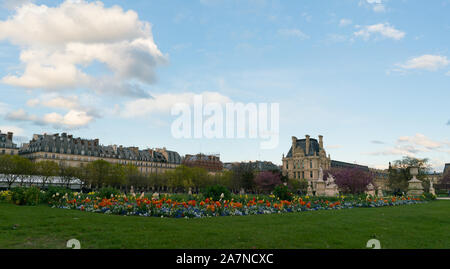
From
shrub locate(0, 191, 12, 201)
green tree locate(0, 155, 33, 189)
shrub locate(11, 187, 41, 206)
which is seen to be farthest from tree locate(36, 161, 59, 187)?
shrub locate(11, 187, 41, 206)

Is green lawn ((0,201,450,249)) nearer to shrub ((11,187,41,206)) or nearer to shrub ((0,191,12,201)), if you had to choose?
shrub ((11,187,41,206))

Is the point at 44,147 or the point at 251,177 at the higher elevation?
the point at 44,147

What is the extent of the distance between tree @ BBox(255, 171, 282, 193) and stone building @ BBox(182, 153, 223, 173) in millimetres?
37147

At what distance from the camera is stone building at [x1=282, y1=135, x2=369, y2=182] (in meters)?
98.3

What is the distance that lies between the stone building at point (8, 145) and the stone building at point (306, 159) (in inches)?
2885

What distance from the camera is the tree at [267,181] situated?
8032 centimetres

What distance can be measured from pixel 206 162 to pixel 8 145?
193 feet

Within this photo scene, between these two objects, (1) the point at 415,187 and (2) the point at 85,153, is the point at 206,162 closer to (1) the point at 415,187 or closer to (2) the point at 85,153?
(2) the point at 85,153

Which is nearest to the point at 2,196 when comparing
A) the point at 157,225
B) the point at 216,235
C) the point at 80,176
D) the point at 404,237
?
the point at 157,225

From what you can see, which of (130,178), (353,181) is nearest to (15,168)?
(130,178)
